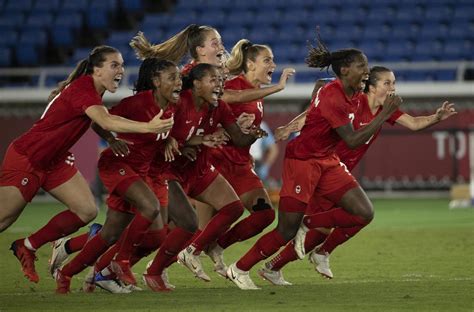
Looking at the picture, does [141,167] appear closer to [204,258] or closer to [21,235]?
[204,258]

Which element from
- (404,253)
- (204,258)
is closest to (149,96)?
(204,258)

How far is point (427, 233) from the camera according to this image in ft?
49.7

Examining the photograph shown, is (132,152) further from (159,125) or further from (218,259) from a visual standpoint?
(218,259)

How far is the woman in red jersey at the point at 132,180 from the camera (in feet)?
29.1

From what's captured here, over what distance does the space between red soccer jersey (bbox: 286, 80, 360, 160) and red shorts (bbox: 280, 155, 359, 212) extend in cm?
7

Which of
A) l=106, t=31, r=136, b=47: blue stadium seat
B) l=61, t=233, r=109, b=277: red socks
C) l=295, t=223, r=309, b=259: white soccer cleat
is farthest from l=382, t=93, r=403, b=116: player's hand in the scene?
l=106, t=31, r=136, b=47: blue stadium seat

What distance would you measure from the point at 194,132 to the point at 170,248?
999 millimetres

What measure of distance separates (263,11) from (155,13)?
3037 millimetres

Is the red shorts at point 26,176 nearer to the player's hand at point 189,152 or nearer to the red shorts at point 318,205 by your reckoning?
the player's hand at point 189,152

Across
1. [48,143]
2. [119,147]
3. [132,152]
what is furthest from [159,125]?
[48,143]

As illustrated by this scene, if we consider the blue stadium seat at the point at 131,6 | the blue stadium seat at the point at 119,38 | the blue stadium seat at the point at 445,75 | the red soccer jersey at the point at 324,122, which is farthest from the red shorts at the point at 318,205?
the blue stadium seat at the point at 131,6

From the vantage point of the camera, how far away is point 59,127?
8797 mm

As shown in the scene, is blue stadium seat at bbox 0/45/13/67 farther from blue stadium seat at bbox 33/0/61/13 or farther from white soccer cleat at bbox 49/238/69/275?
white soccer cleat at bbox 49/238/69/275

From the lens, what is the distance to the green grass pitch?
26.2ft
